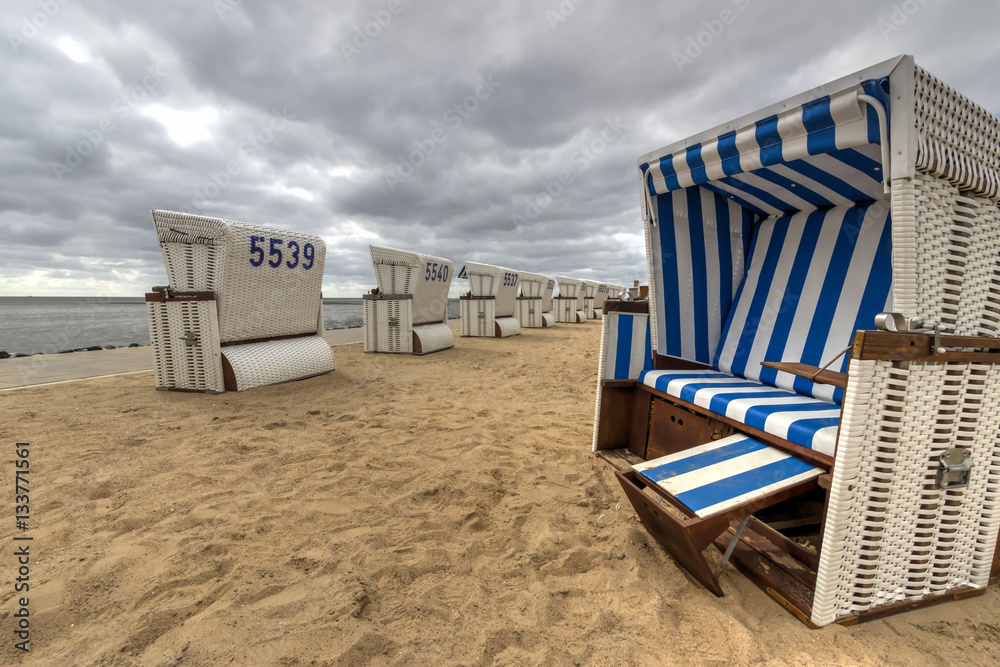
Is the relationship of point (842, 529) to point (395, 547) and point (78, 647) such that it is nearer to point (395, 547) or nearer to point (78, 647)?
point (395, 547)

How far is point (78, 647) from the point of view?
1.39 meters

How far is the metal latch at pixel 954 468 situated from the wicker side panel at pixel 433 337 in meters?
7.57

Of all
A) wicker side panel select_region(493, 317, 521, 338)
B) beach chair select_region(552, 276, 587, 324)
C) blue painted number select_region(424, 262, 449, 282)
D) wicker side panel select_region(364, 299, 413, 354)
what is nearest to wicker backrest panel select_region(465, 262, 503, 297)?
wicker side panel select_region(493, 317, 521, 338)

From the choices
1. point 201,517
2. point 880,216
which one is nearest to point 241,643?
point 201,517

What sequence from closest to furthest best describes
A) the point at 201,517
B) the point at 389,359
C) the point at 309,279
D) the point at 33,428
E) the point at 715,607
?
the point at 715,607 < the point at 201,517 < the point at 33,428 < the point at 309,279 < the point at 389,359

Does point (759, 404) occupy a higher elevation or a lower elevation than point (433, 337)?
higher

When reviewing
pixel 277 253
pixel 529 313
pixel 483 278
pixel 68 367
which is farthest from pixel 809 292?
pixel 529 313

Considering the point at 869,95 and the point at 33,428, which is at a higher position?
the point at 869,95

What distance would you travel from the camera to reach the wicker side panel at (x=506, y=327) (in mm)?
12219

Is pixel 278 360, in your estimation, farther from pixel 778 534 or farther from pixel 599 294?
pixel 599 294

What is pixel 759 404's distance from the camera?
2.21 m

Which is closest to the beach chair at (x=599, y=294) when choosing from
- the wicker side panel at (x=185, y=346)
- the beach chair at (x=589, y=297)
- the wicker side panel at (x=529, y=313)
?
the beach chair at (x=589, y=297)

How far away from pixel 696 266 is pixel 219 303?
5155 mm

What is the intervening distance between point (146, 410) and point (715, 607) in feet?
16.8
